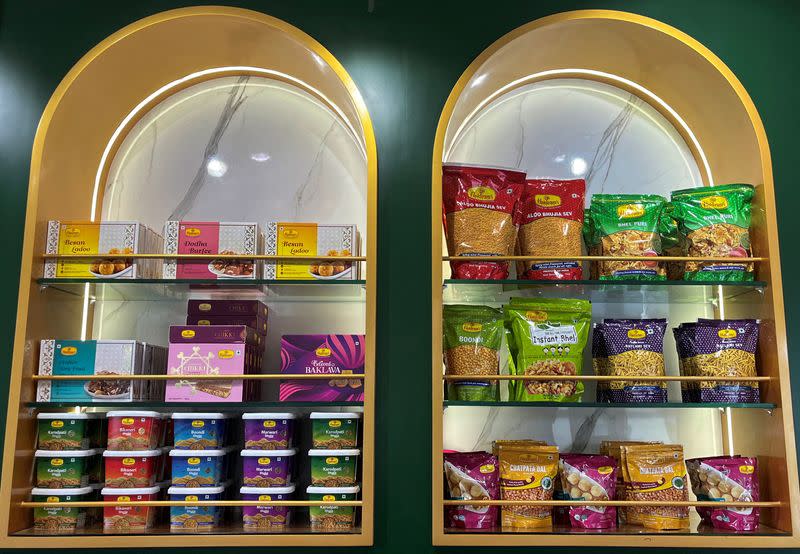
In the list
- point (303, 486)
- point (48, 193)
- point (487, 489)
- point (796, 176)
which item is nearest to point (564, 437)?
point (487, 489)

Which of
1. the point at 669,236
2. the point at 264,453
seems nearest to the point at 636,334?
the point at 669,236

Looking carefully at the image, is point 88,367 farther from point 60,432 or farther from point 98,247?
point 98,247

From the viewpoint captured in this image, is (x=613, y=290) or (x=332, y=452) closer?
(x=332, y=452)

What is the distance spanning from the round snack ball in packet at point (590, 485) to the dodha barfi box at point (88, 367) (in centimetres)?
129

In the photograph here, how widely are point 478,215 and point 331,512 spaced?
0.97 meters

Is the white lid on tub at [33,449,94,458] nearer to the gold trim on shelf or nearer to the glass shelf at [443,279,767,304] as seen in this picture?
the gold trim on shelf

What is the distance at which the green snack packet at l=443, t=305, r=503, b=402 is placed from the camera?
2141 millimetres

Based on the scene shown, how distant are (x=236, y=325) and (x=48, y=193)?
0.73 meters

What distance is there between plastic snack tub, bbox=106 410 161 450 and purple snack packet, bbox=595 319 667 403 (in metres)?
1.38

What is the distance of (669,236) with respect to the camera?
2352 millimetres

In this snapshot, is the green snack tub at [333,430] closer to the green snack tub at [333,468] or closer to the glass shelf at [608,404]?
the green snack tub at [333,468]

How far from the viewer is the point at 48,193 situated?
88.4 inches

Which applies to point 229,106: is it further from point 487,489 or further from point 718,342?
point 718,342

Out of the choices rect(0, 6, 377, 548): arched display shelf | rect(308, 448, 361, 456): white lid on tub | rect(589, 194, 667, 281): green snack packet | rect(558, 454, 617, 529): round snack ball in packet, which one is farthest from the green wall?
rect(558, 454, 617, 529): round snack ball in packet
